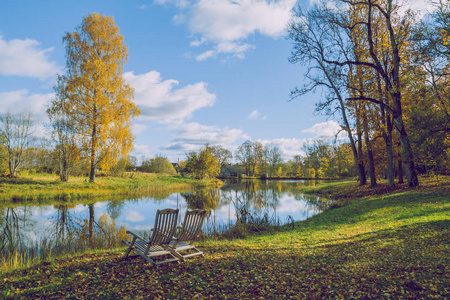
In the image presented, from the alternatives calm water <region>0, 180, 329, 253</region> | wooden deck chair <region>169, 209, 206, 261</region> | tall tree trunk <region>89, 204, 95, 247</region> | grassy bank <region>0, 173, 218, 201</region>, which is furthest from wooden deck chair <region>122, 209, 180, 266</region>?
grassy bank <region>0, 173, 218, 201</region>

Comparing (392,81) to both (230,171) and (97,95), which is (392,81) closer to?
(97,95)

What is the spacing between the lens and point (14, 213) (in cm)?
1289

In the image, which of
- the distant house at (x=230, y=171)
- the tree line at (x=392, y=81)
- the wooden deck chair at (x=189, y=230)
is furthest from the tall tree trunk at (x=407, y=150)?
the distant house at (x=230, y=171)

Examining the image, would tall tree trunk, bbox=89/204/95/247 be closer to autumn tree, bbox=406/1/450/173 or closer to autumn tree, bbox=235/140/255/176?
autumn tree, bbox=406/1/450/173

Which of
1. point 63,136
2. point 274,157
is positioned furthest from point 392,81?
point 274,157

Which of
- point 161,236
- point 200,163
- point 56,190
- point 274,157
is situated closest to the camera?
point 161,236

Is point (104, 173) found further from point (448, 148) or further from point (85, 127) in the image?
point (448, 148)

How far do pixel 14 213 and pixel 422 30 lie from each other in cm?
2057

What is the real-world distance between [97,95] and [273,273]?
19828 mm

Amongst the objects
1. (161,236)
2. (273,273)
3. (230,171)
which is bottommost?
(273,273)

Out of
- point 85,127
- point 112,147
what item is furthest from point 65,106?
point 112,147

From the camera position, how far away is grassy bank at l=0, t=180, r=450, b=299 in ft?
Answer: 12.3

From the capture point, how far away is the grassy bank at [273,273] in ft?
12.3

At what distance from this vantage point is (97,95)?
65.1 feet
